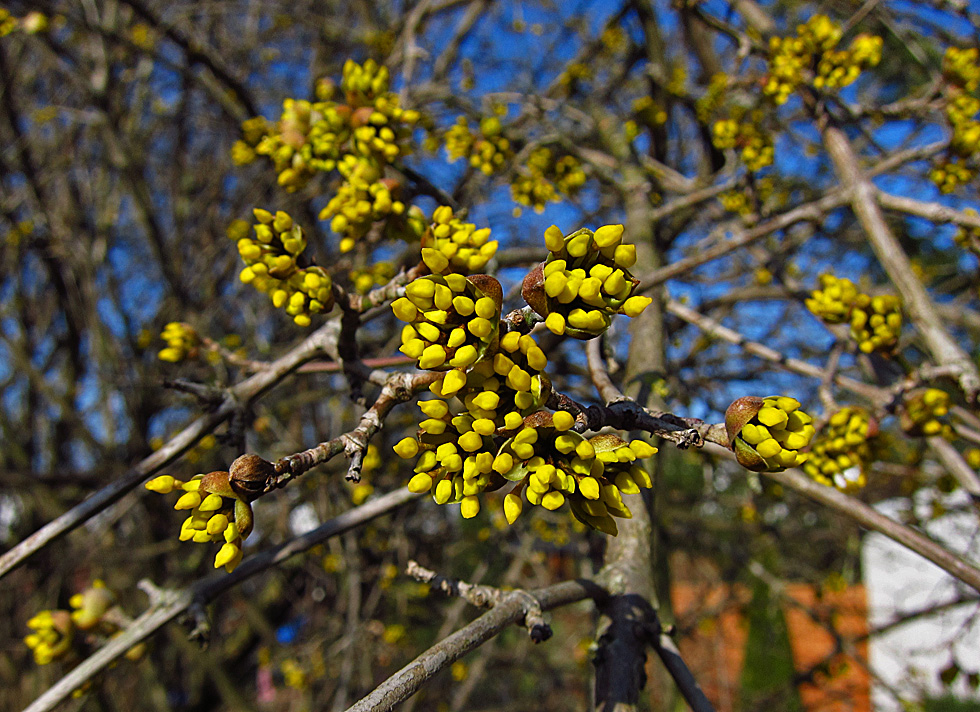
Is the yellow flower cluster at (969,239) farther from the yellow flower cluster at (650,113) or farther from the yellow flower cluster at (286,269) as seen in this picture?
the yellow flower cluster at (286,269)

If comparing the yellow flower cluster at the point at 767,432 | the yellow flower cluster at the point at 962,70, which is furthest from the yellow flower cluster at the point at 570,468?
the yellow flower cluster at the point at 962,70

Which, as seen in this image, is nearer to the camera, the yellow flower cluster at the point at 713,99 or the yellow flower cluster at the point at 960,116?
the yellow flower cluster at the point at 960,116

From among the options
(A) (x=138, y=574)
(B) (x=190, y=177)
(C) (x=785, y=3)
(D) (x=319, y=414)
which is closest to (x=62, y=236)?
(B) (x=190, y=177)

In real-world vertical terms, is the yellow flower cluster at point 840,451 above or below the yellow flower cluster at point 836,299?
below

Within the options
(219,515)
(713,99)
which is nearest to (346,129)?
(219,515)

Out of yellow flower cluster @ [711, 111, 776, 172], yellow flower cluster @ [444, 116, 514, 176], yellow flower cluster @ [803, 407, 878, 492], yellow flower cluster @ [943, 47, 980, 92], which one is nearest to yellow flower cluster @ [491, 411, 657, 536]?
yellow flower cluster @ [803, 407, 878, 492]

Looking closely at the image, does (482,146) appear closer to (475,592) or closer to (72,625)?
(475,592)
